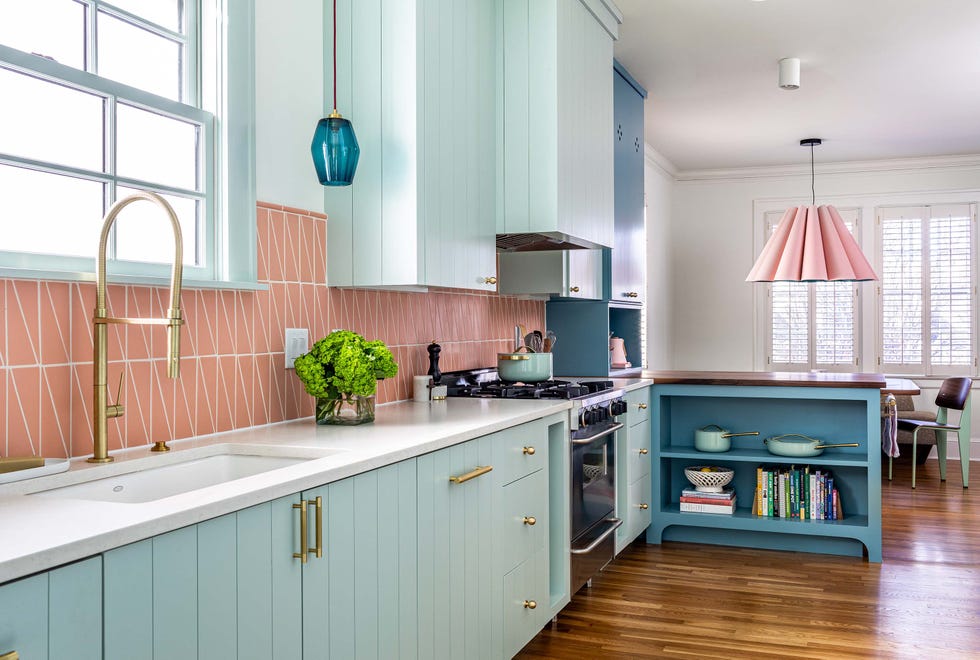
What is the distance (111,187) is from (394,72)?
1013 mm

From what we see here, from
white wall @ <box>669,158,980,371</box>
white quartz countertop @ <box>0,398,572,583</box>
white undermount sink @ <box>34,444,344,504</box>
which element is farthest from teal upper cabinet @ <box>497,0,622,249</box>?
white wall @ <box>669,158,980,371</box>

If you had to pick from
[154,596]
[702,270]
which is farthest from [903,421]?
[154,596]

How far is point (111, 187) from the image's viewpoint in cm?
200

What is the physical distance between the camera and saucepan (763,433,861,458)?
4.23 m

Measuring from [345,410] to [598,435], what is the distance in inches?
49.8

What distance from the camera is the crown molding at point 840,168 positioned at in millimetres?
7410

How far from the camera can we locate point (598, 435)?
3.37m

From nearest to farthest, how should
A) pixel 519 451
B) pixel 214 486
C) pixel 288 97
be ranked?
pixel 214 486
pixel 288 97
pixel 519 451

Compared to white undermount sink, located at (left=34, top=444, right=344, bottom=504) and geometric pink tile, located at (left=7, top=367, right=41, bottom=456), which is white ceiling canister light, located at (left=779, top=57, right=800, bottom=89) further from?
geometric pink tile, located at (left=7, top=367, right=41, bottom=456)

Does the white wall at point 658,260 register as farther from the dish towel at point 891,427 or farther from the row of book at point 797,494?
the row of book at point 797,494

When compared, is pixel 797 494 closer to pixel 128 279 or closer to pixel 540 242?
pixel 540 242

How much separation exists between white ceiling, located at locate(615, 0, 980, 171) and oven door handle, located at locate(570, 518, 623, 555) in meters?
2.39

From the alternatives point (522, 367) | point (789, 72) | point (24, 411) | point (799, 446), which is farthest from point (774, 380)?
point (24, 411)

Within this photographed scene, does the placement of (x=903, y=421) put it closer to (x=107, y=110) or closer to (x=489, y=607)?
(x=489, y=607)
